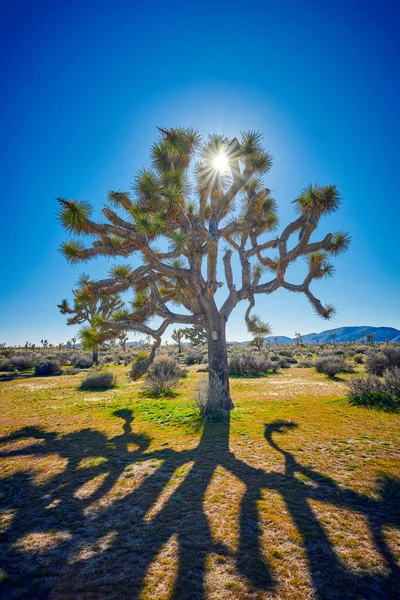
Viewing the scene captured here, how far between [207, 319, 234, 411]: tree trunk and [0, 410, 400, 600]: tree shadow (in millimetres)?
2730

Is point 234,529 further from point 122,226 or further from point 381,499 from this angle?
point 122,226

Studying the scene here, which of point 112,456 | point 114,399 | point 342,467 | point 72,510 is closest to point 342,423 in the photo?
point 342,467

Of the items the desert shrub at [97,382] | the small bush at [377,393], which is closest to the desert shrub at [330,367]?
the small bush at [377,393]

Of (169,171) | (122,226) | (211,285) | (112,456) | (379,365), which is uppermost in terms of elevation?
(169,171)

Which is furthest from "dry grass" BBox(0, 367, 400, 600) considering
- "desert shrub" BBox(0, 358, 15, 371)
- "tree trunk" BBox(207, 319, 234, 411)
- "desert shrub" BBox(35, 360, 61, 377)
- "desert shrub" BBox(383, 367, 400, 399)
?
"desert shrub" BBox(0, 358, 15, 371)

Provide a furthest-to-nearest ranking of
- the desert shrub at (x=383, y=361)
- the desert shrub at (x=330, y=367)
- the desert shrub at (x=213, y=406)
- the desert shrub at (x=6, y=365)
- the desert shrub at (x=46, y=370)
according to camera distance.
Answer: the desert shrub at (x=6, y=365)
the desert shrub at (x=46, y=370)
the desert shrub at (x=330, y=367)
the desert shrub at (x=383, y=361)
the desert shrub at (x=213, y=406)

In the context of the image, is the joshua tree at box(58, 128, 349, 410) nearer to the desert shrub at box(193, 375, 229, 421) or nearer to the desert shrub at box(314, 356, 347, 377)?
the desert shrub at box(193, 375, 229, 421)

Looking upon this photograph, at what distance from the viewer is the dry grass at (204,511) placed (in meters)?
2.15

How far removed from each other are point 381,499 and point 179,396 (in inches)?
322

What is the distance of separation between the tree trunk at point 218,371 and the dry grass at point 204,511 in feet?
3.67

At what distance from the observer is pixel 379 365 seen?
13.9 metres

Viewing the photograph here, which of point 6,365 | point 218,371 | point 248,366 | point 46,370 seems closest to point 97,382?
point 46,370

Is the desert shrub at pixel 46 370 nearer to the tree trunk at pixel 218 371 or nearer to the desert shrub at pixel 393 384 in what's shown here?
the tree trunk at pixel 218 371

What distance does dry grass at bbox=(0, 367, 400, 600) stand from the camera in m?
2.15
